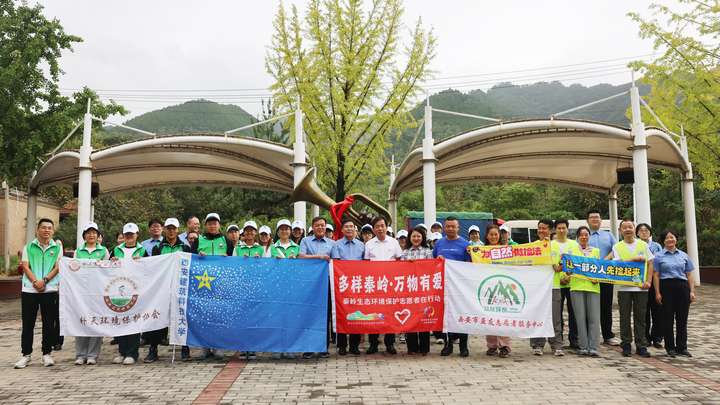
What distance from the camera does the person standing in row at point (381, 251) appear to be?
24.2 feet

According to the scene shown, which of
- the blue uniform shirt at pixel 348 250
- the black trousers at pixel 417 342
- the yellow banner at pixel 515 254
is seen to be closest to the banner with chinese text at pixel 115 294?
the blue uniform shirt at pixel 348 250

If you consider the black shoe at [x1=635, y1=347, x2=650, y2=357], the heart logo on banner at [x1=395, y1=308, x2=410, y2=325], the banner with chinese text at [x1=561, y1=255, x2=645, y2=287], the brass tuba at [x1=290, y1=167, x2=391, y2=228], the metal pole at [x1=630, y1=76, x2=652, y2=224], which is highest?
the metal pole at [x1=630, y1=76, x2=652, y2=224]

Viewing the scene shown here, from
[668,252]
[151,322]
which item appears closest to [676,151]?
[668,252]

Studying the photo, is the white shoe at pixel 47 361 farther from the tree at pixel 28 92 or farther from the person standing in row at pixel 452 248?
the tree at pixel 28 92

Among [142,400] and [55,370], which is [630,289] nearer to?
[142,400]

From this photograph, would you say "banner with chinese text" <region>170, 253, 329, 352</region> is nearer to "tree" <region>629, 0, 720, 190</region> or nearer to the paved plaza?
the paved plaza

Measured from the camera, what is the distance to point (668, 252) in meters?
7.37

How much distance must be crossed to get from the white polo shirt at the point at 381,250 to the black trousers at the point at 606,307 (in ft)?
10.6

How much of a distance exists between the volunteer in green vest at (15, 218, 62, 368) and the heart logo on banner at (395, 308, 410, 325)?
4579mm

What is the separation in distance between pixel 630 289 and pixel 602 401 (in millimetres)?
2859

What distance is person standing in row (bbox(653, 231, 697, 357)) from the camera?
7.20m

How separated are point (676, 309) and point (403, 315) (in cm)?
385

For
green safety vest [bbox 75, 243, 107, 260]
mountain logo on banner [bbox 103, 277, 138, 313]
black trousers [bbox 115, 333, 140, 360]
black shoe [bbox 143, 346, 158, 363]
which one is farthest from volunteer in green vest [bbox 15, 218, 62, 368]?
black shoe [bbox 143, 346, 158, 363]

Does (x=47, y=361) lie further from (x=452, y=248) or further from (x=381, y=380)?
(x=452, y=248)
